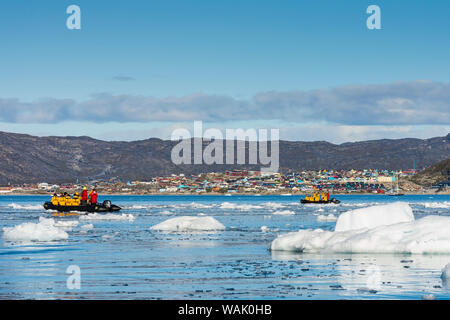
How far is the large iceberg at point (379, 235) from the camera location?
77.1 ft

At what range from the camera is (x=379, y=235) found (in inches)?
966

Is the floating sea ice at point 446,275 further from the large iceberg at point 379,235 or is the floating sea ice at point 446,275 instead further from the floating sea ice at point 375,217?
the floating sea ice at point 375,217

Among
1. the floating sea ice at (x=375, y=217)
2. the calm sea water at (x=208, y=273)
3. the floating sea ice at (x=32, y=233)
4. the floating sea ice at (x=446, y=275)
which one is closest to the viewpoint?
the calm sea water at (x=208, y=273)

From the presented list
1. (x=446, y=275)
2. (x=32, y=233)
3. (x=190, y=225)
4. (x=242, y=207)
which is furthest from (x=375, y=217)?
(x=242, y=207)

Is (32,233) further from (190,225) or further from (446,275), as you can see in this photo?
(446,275)

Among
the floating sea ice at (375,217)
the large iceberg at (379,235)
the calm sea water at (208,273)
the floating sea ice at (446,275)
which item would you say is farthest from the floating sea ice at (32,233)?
the floating sea ice at (446,275)

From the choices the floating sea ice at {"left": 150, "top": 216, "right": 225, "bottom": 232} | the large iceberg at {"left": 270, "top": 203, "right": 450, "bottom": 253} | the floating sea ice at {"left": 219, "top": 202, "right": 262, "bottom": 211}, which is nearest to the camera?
the large iceberg at {"left": 270, "top": 203, "right": 450, "bottom": 253}

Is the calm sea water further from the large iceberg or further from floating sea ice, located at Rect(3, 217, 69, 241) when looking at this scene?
floating sea ice, located at Rect(3, 217, 69, 241)

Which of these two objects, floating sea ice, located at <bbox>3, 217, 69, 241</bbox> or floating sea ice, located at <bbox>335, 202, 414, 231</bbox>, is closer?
floating sea ice, located at <bbox>335, 202, 414, 231</bbox>

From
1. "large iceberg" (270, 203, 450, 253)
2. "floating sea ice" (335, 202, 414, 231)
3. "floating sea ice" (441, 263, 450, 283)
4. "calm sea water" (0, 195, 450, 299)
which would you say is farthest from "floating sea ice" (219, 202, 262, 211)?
"floating sea ice" (441, 263, 450, 283)

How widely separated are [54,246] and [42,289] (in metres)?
13.1

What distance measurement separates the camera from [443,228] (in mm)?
23422

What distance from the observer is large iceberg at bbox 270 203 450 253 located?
23.5 metres
